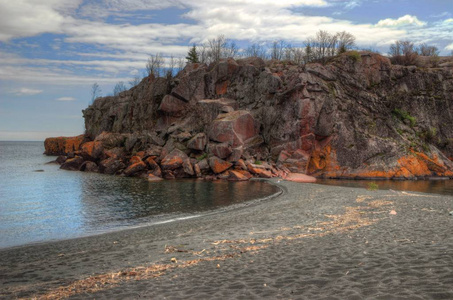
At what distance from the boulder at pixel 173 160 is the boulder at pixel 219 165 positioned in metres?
4.53

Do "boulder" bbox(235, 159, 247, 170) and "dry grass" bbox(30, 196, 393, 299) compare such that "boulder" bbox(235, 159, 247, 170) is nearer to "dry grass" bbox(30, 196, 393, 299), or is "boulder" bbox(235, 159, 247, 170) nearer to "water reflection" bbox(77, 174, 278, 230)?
"water reflection" bbox(77, 174, 278, 230)

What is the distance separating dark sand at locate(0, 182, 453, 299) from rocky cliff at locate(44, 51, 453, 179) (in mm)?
28864

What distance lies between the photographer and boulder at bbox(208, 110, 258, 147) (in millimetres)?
49875

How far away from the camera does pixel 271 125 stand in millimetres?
53875

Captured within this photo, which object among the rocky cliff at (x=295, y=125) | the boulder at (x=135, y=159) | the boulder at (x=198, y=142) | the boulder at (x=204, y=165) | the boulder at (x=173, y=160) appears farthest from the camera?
the boulder at (x=198, y=142)

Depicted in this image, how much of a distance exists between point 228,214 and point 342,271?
12901 millimetres

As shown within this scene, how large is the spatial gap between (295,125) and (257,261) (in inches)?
1675

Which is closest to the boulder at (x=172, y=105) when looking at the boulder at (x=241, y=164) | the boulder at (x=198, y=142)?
the boulder at (x=198, y=142)

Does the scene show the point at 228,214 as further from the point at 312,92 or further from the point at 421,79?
the point at 421,79

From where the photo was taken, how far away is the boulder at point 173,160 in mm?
47156

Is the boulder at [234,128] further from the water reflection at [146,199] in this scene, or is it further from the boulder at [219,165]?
the water reflection at [146,199]

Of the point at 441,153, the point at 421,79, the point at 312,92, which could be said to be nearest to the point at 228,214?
the point at 312,92

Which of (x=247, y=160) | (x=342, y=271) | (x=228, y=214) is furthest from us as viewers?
(x=247, y=160)

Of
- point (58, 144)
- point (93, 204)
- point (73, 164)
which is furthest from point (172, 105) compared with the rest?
point (58, 144)
